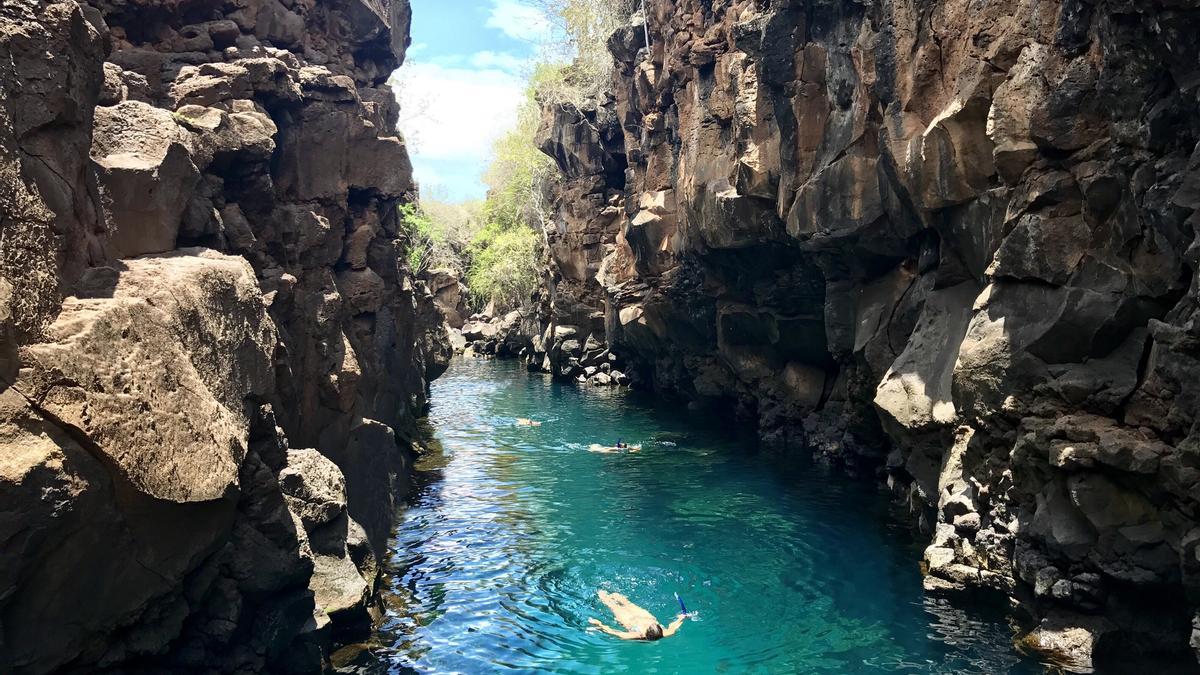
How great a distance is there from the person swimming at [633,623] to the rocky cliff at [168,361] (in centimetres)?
407

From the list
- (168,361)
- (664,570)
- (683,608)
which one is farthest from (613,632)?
(168,361)

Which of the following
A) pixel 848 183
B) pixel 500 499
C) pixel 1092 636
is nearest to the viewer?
pixel 1092 636

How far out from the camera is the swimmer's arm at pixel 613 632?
14211 mm

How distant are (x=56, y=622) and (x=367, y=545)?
7908 mm

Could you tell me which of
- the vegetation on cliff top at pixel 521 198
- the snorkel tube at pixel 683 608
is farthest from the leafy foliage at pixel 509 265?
the snorkel tube at pixel 683 608

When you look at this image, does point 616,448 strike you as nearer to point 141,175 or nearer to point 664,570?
point 664,570

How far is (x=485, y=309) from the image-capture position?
79.1 m

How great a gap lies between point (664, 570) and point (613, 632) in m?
3.21

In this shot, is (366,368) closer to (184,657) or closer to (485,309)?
(184,657)

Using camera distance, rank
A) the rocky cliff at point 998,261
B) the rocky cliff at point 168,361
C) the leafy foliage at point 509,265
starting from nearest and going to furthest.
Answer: the rocky cliff at point 168,361
the rocky cliff at point 998,261
the leafy foliage at point 509,265

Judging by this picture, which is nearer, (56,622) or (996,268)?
(56,622)

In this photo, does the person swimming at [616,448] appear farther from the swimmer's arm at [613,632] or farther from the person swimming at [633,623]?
the swimmer's arm at [613,632]

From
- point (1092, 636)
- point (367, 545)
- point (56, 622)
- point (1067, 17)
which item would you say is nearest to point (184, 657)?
point (56, 622)

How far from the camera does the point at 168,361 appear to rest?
9062mm
